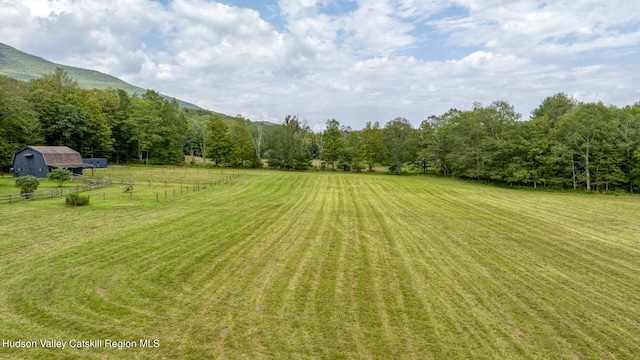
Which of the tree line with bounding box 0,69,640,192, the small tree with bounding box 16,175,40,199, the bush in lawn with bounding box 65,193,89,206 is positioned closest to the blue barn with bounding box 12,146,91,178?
the tree line with bounding box 0,69,640,192

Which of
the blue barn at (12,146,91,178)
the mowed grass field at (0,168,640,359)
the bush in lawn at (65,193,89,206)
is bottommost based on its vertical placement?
the mowed grass field at (0,168,640,359)

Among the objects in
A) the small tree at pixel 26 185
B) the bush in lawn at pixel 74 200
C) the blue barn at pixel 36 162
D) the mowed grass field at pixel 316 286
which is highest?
the blue barn at pixel 36 162

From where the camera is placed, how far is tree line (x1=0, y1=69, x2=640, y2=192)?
3753 centimetres

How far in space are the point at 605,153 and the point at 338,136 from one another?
4171 centimetres

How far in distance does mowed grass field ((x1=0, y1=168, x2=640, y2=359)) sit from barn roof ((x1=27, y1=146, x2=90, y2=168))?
24689 mm

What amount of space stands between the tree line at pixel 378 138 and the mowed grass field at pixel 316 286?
24260 millimetres

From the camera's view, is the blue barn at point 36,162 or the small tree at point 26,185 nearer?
the small tree at point 26,185

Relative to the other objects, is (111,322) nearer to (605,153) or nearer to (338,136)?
(605,153)

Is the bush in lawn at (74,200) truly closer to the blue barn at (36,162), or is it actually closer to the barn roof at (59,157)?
the blue barn at (36,162)

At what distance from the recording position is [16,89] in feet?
155

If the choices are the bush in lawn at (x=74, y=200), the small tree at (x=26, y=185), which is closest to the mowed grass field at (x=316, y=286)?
the bush in lawn at (x=74, y=200)

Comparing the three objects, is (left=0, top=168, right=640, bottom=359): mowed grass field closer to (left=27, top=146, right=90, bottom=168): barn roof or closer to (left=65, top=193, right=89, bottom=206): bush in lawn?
(left=65, top=193, right=89, bottom=206): bush in lawn

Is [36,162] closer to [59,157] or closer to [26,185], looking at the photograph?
[59,157]

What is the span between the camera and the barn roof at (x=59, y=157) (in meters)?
38.7
